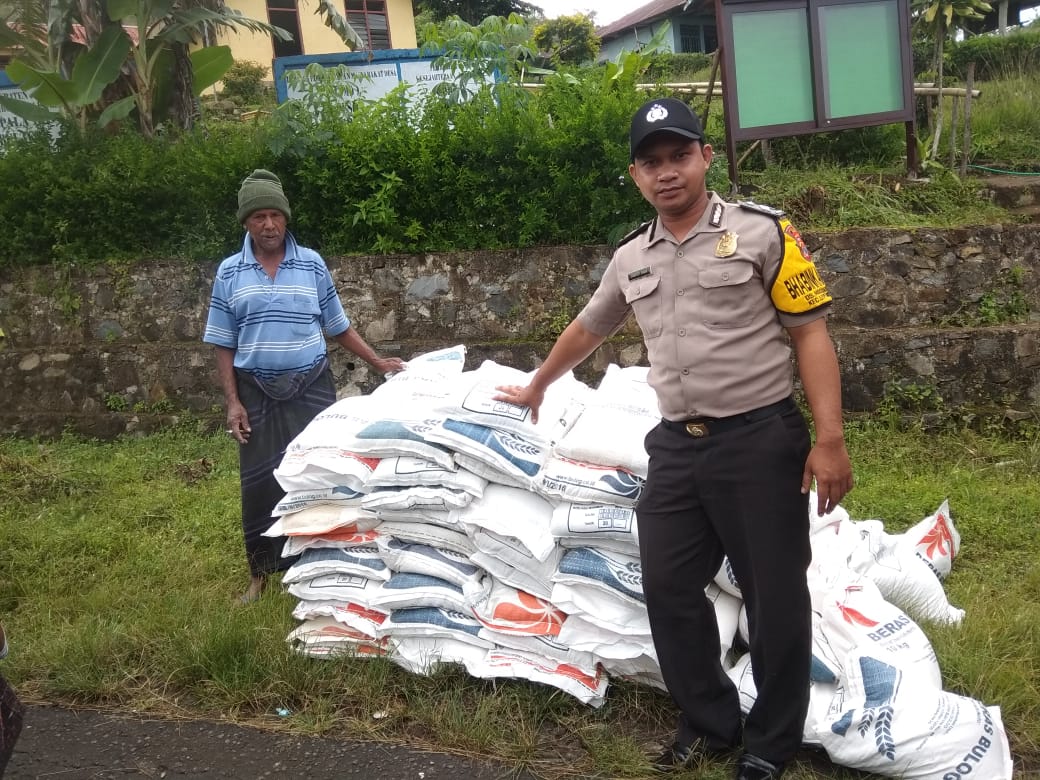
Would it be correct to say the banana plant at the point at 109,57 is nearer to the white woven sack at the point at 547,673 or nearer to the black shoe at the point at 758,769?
the white woven sack at the point at 547,673

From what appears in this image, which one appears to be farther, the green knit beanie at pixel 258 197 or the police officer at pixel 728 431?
the green knit beanie at pixel 258 197

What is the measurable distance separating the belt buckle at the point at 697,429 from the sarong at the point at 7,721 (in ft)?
6.47

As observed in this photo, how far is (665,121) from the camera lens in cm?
229

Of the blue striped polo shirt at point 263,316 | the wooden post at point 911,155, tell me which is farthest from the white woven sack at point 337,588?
the wooden post at point 911,155

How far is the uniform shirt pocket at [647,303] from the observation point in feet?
7.96

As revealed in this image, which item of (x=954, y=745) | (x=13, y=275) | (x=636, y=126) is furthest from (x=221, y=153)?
(x=954, y=745)

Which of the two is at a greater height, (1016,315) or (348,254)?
(348,254)

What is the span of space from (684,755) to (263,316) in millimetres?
2480

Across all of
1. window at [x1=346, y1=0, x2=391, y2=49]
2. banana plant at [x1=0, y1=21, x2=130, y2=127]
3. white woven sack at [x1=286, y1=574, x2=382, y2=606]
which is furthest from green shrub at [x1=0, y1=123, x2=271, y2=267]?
window at [x1=346, y1=0, x2=391, y2=49]

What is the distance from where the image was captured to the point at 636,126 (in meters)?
2.36

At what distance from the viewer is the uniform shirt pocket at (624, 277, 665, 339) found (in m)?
2.43

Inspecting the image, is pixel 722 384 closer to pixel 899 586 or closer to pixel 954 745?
pixel 954 745

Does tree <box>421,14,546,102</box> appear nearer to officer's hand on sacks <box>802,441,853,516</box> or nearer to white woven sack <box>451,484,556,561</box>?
white woven sack <box>451,484,556,561</box>

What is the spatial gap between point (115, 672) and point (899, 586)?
308cm
